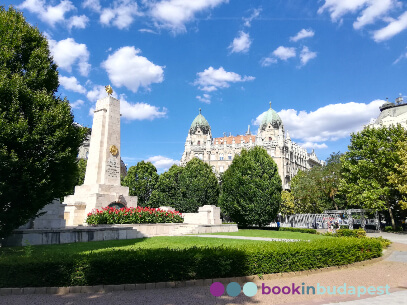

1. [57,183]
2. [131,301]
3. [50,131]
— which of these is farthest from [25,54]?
[131,301]

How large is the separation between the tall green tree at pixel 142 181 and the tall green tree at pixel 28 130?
37.8m

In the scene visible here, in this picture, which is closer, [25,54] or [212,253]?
[212,253]

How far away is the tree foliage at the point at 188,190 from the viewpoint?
164ft

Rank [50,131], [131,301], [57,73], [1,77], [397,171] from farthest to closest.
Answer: [397,171], [57,73], [50,131], [1,77], [131,301]

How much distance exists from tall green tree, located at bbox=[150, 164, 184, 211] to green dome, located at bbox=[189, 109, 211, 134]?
63.9 m

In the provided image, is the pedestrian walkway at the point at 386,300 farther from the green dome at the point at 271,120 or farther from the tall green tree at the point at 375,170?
the green dome at the point at 271,120

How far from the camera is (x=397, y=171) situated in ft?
103

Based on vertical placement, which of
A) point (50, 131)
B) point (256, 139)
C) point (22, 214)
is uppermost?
point (256, 139)

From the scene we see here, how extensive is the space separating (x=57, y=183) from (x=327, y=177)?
46.5 meters

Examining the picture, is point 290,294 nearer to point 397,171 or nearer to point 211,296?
point 211,296

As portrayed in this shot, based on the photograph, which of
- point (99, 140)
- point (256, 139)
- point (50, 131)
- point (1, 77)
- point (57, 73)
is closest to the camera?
point (1, 77)

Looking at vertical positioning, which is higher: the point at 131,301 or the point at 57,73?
the point at 57,73

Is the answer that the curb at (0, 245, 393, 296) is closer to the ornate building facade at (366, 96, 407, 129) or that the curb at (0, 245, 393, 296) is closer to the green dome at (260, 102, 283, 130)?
the ornate building facade at (366, 96, 407, 129)

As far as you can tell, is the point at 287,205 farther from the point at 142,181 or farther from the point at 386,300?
the point at 386,300
